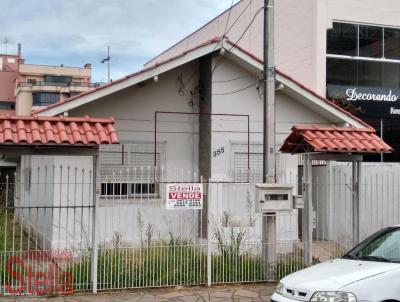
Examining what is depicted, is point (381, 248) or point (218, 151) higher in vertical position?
point (218, 151)

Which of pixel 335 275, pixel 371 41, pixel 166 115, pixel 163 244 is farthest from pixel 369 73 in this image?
pixel 335 275

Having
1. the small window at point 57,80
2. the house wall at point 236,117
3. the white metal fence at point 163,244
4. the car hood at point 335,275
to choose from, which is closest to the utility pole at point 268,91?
the white metal fence at point 163,244

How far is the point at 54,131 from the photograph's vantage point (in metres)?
8.55

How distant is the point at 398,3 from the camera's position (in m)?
20.2

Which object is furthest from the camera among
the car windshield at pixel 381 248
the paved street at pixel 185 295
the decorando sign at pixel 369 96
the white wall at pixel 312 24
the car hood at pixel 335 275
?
the decorando sign at pixel 369 96

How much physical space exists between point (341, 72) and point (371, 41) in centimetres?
175

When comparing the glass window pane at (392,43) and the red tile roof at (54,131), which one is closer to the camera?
the red tile roof at (54,131)

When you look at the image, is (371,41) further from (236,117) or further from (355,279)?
(355,279)

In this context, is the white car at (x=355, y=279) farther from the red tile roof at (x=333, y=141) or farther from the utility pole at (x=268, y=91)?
the utility pole at (x=268, y=91)

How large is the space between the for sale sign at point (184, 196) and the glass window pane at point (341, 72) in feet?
37.0

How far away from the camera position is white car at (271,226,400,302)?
6250 mm

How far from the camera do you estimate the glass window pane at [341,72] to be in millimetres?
19453

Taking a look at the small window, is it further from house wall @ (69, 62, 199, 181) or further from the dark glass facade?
house wall @ (69, 62, 199, 181)

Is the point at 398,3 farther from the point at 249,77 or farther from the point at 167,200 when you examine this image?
the point at 167,200
